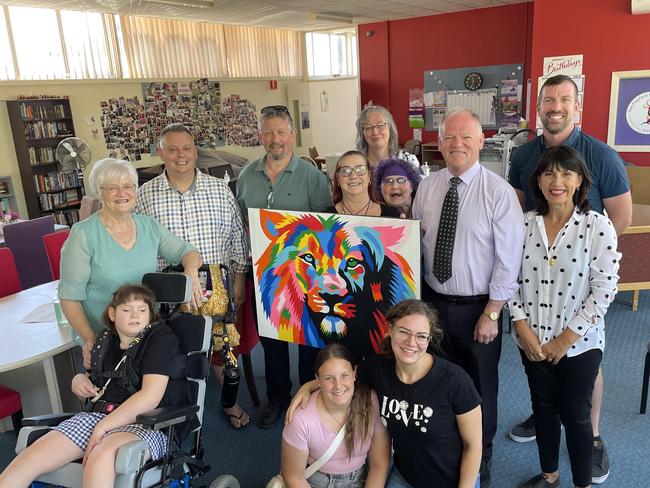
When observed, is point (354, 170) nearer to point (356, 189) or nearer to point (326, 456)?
point (356, 189)

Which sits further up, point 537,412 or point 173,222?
point 173,222

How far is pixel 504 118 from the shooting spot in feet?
32.4

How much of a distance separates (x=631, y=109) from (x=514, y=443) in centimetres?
374

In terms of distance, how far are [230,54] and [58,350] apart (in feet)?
33.7

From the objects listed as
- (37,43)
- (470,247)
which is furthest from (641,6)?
(37,43)

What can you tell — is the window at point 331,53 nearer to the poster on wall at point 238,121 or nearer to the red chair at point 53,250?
the poster on wall at point 238,121

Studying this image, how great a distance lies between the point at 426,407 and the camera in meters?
1.97

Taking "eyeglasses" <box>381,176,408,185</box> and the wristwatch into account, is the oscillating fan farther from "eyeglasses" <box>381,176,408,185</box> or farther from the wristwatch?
the wristwatch

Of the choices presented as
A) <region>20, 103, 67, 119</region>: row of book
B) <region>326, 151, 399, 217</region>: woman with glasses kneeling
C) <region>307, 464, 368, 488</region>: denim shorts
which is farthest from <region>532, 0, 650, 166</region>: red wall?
<region>20, 103, 67, 119</region>: row of book

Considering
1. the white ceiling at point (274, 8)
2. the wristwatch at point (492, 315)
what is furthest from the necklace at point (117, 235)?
the white ceiling at point (274, 8)

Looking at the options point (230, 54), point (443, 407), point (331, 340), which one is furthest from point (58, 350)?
point (230, 54)

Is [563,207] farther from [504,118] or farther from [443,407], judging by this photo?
[504,118]

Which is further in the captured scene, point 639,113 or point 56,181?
point 56,181

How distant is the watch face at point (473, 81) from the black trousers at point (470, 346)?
28.6 feet
